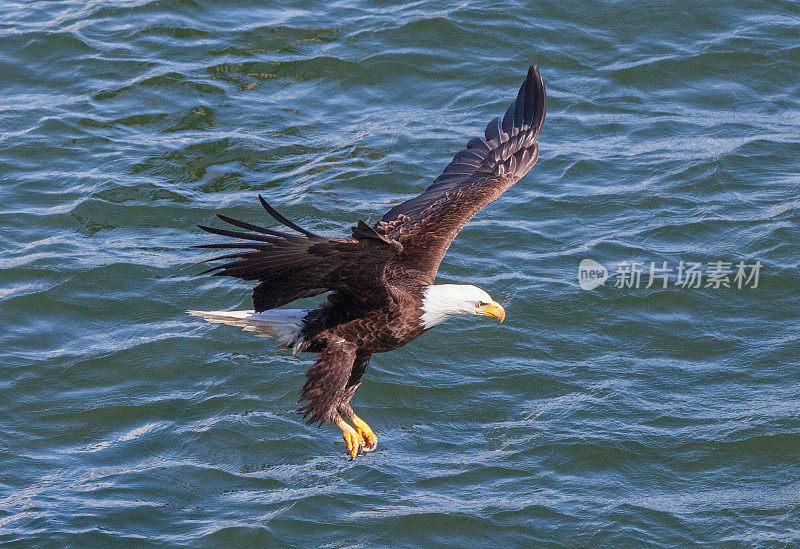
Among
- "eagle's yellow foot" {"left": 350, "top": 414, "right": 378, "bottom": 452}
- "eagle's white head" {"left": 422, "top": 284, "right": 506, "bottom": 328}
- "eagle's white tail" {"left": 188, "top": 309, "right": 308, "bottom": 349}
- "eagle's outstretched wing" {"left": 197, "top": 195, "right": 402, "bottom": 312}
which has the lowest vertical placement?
"eagle's yellow foot" {"left": 350, "top": 414, "right": 378, "bottom": 452}

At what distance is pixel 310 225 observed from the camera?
9320 millimetres

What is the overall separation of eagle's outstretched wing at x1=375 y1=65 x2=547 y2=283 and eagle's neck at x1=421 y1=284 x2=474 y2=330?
0.34 m

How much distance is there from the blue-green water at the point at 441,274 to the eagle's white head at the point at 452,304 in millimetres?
1347

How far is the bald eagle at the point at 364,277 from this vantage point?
5.71m

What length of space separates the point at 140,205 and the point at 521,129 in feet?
11.3

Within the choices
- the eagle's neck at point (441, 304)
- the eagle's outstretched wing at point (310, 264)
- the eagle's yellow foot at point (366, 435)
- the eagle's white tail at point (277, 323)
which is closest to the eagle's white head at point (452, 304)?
the eagle's neck at point (441, 304)

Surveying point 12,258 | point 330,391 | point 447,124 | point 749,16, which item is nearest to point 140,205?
point 12,258

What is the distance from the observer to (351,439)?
6.95m

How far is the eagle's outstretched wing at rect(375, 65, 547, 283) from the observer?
705 centimetres

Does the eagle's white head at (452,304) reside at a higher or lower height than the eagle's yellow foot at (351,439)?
higher

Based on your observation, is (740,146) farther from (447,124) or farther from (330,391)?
(330,391)

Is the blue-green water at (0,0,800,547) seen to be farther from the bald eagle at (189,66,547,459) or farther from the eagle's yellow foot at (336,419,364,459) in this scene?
the bald eagle at (189,66,547,459)

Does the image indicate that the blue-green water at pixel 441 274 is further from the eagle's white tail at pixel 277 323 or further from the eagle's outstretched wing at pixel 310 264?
the eagle's outstretched wing at pixel 310 264

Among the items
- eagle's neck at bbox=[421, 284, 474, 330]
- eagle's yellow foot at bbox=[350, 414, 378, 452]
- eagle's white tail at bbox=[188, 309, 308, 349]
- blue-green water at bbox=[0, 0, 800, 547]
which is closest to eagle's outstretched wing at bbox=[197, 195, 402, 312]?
eagle's neck at bbox=[421, 284, 474, 330]
